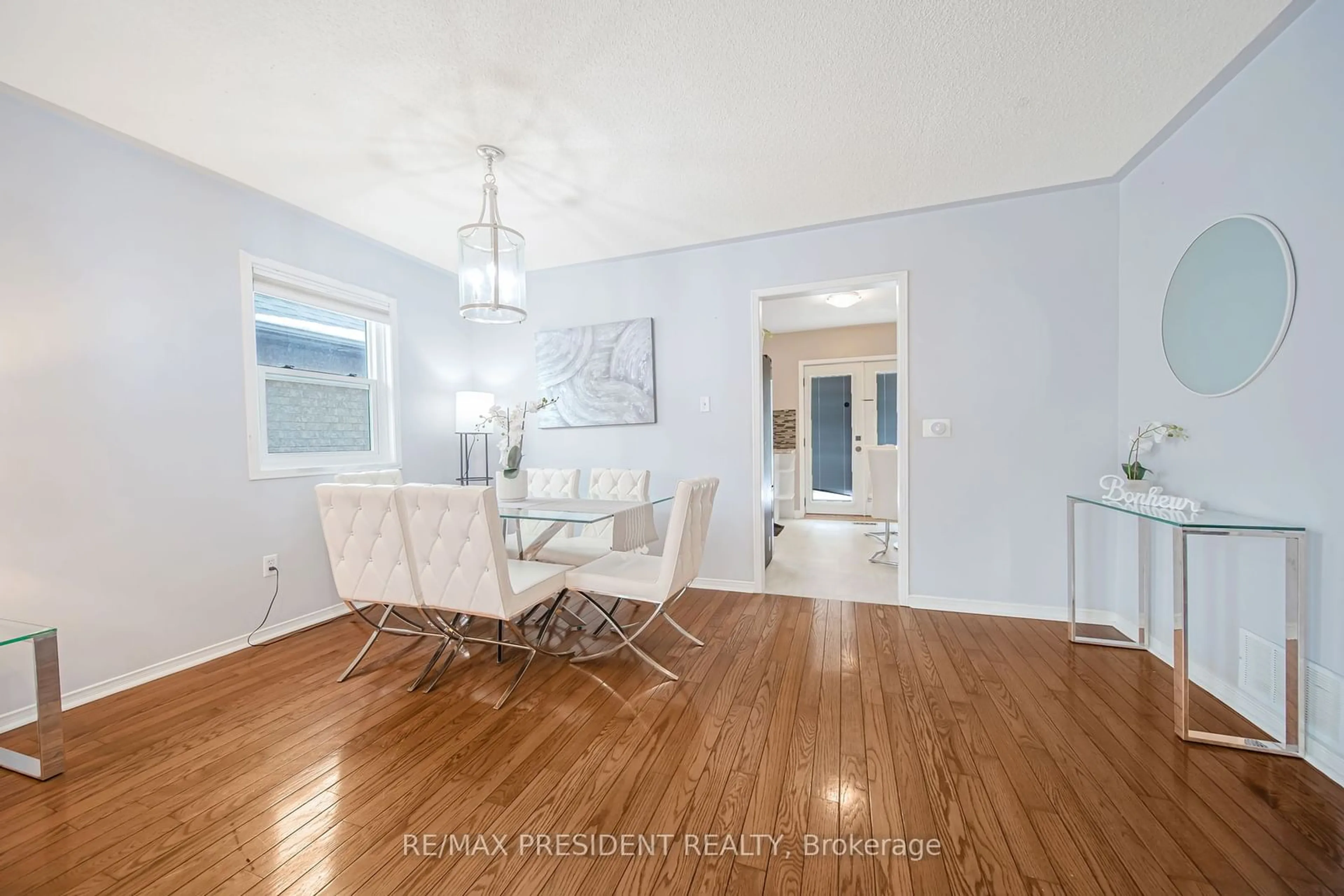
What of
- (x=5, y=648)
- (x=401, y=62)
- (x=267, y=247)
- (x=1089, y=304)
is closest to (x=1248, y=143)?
(x=1089, y=304)

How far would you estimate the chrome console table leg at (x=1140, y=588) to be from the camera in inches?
96.3

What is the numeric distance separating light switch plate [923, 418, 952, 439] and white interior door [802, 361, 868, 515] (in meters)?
3.66

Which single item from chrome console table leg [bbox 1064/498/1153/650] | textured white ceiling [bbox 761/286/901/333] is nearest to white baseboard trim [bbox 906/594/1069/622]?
chrome console table leg [bbox 1064/498/1153/650]

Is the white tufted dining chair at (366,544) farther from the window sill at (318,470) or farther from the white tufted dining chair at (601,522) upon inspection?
the window sill at (318,470)

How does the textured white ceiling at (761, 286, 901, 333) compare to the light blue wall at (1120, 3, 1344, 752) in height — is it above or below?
above

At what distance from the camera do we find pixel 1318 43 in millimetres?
1595

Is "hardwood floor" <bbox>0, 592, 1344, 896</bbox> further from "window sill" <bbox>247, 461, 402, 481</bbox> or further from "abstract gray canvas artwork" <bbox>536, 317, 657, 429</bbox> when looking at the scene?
"abstract gray canvas artwork" <bbox>536, 317, 657, 429</bbox>

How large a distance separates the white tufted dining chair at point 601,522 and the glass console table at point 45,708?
180cm

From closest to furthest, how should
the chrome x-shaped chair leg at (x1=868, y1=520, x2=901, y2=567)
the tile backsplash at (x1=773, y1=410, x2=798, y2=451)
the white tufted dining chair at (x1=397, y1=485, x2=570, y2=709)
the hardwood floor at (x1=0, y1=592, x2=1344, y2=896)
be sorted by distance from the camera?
1. the hardwood floor at (x1=0, y1=592, x2=1344, y2=896)
2. the white tufted dining chair at (x1=397, y1=485, x2=570, y2=709)
3. the chrome x-shaped chair leg at (x1=868, y1=520, x2=901, y2=567)
4. the tile backsplash at (x1=773, y1=410, x2=798, y2=451)

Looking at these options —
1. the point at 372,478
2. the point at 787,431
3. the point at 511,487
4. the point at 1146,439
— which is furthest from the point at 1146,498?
the point at 787,431

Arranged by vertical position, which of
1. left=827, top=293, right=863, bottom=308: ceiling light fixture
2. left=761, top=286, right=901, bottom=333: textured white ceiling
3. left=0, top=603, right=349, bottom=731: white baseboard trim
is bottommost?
Result: left=0, top=603, right=349, bottom=731: white baseboard trim

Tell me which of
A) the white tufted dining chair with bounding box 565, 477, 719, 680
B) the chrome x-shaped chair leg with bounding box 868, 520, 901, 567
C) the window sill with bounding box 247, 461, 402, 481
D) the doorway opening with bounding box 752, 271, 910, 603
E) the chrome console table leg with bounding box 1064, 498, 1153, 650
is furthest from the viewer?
the chrome x-shaped chair leg with bounding box 868, 520, 901, 567

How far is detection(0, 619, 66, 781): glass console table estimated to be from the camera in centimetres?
159

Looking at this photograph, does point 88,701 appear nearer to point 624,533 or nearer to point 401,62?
point 624,533
